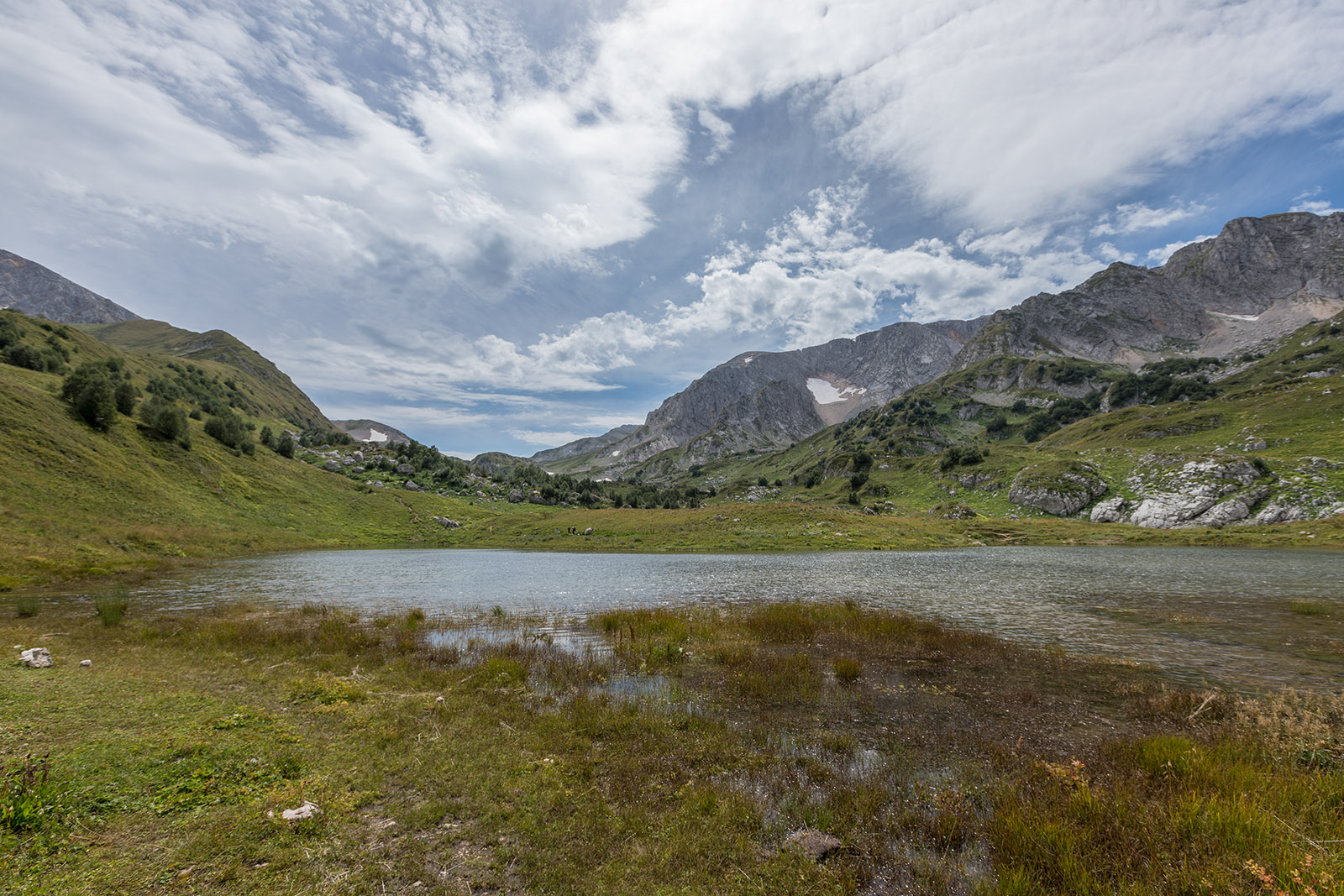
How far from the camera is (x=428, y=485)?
154500 millimetres

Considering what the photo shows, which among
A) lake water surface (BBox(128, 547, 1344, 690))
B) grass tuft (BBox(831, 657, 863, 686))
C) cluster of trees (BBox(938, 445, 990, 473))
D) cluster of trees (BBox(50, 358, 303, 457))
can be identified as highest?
cluster of trees (BBox(50, 358, 303, 457))

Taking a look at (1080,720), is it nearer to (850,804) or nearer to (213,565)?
(850,804)

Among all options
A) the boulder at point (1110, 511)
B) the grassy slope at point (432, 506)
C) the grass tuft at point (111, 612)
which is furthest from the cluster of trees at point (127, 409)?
the boulder at point (1110, 511)

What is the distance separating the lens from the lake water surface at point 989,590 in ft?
67.0

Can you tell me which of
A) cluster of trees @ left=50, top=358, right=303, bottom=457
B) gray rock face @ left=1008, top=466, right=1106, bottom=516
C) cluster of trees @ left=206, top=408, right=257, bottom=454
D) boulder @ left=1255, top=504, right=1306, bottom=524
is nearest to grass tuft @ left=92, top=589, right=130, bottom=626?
cluster of trees @ left=50, top=358, right=303, bottom=457

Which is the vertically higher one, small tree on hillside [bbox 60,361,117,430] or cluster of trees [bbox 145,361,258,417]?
cluster of trees [bbox 145,361,258,417]

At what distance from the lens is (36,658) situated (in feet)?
50.0

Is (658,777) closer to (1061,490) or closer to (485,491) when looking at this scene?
(1061,490)

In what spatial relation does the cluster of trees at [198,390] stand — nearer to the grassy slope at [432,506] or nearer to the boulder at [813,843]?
the grassy slope at [432,506]

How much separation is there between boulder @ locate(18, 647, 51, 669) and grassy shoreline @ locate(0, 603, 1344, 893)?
0.57m

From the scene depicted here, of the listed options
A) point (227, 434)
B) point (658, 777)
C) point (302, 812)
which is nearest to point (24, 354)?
point (227, 434)

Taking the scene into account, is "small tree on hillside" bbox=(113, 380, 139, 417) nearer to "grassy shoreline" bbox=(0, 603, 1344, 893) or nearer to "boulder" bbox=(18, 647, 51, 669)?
"grassy shoreline" bbox=(0, 603, 1344, 893)

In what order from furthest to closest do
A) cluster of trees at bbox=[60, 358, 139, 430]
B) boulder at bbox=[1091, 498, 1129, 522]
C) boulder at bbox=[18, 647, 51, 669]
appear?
boulder at bbox=[1091, 498, 1129, 522]
cluster of trees at bbox=[60, 358, 139, 430]
boulder at bbox=[18, 647, 51, 669]

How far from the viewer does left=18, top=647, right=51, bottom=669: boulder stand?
1507cm
